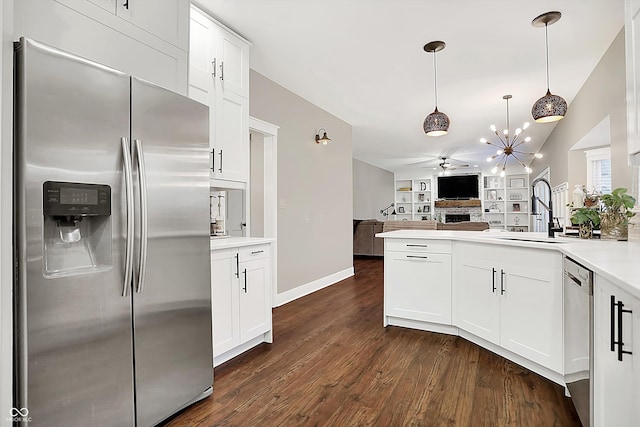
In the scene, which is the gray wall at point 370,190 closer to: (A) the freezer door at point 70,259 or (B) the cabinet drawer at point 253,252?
(B) the cabinet drawer at point 253,252

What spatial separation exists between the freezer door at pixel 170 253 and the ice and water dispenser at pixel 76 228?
15cm

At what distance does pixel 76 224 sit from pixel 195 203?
0.61 metres

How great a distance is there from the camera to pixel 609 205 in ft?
8.14

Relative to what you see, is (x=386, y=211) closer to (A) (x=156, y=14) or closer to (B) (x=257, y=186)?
(B) (x=257, y=186)

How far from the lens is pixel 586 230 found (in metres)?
2.62

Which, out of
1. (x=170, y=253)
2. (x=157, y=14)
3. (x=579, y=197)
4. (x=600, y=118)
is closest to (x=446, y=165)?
(x=600, y=118)

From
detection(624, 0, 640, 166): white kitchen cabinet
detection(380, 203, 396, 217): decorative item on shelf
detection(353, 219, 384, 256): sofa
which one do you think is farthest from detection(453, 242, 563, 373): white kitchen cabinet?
detection(380, 203, 396, 217): decorative item on shelf

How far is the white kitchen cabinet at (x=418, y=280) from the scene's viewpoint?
3.05 m

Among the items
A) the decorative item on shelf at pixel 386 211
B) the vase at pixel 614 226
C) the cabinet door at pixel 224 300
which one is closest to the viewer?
the cabinet door at pixel 224 300

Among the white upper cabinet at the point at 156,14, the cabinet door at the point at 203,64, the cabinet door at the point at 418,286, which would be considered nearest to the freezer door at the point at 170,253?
the white upper cabinet at the point at 156,14

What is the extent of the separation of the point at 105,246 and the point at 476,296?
2.59 meters

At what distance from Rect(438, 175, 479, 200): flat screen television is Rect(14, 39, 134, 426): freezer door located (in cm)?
1159

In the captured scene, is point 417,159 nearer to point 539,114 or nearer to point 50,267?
point 539,114

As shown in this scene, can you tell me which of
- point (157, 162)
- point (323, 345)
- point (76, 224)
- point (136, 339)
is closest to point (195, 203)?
point (157, 162)
